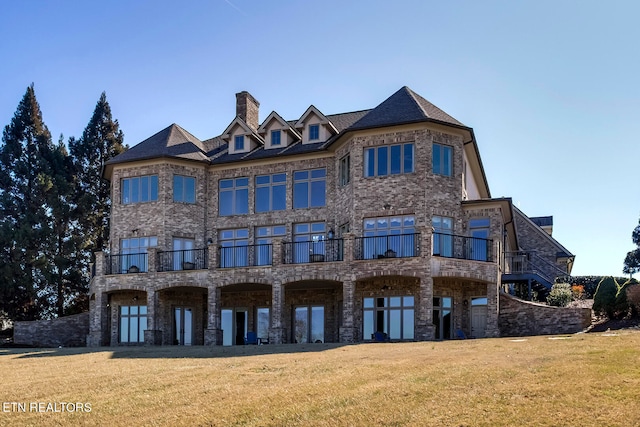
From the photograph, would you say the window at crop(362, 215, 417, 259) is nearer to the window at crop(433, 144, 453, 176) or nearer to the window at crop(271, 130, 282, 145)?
the window at crop(433, 144, 453, 176)

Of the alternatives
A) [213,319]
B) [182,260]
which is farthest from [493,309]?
[182,260]

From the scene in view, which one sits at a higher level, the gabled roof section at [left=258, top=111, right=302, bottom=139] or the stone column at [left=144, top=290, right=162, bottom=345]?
the gabled roof section at [left=258, top=111, right=302, bottom=139]

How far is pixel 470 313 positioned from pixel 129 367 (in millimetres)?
14300

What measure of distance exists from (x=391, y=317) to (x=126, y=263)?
41.2 ft

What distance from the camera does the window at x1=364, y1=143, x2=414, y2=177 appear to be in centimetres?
2705

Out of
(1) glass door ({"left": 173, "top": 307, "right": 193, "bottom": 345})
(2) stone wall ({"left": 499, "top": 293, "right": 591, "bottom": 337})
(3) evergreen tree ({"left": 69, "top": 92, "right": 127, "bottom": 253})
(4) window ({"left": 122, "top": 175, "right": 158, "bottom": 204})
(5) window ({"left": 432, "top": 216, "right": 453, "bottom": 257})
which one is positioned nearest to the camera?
A: (2) stone wall ({"left": 499, "top": 293, "right": 591, "bottom": 337})

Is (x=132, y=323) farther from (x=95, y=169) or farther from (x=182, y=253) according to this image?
(x=95, y=169)

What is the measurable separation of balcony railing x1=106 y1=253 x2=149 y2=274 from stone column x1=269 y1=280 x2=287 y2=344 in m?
6.98

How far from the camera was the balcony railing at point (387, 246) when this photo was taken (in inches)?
1020

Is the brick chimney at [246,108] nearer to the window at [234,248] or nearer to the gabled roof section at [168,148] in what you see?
the gabled roof section at [168,148]

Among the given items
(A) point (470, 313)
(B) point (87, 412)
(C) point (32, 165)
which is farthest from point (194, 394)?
(C) point (32, 165)

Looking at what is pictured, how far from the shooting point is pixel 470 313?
2725cm

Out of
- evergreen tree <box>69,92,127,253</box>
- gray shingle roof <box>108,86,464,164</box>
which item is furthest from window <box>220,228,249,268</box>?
evergreen tree <box>69,92,127,253</box>

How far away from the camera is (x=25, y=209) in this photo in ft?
133
